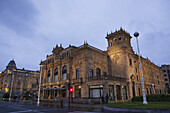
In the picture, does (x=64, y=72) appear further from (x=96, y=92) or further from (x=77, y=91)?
(x=96, y=92)

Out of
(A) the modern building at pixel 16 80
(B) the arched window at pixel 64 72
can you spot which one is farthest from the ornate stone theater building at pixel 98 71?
(A) the modern building at pixel 16 80

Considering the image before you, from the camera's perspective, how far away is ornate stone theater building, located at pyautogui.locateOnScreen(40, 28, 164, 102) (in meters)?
30.9

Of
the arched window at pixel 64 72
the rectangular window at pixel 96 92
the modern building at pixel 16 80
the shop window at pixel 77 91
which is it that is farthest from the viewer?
the modern building at pixel 16 80

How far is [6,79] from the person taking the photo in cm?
8481

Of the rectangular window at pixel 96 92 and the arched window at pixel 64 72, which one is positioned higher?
the arched window at pixel 64 72

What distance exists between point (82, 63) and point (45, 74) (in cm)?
2140

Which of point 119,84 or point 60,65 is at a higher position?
point 60,65

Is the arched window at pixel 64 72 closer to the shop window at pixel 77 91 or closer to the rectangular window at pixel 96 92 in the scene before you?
the shop window at pixel 77 91

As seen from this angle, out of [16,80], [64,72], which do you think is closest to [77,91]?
[64,72]

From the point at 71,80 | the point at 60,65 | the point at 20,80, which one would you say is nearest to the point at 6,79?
the point at 20,80

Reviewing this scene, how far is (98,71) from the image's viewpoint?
38375mm

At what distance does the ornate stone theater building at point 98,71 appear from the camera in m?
30.9

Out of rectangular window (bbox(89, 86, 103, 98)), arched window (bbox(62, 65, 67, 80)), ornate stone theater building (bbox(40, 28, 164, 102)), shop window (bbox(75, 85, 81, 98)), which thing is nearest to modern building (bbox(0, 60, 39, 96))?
ornate stone theater building (bbox(40, 28, 164, 102))

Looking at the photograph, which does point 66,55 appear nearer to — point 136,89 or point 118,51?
point 118,51
